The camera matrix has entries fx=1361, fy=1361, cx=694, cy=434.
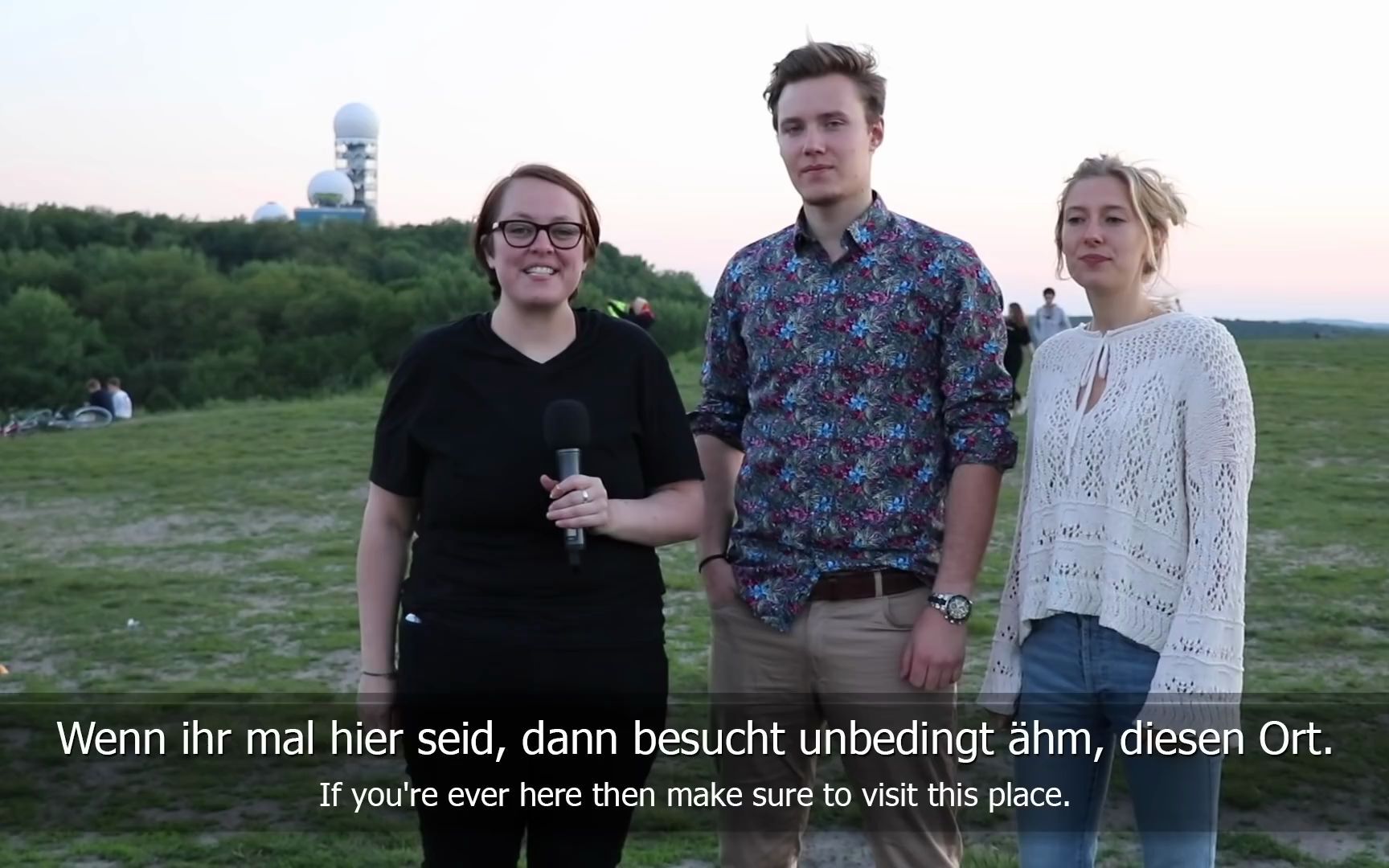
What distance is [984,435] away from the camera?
2.95m

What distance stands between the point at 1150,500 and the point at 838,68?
116cm

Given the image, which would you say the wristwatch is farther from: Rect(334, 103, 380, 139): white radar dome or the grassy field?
Rect(334, 103, 380, 139): white radar dome

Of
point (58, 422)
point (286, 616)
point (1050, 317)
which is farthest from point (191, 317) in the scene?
point (286, 616)

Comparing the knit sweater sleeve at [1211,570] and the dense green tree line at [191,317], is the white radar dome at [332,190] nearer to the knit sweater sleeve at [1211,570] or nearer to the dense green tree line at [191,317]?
the dense green tree line at [191,317]

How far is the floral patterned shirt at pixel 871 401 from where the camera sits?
117 inches

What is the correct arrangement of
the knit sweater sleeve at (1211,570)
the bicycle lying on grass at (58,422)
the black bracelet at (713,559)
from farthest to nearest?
1. the bicycle lying on grass at (58,422)
2. the black bracelet at (713,559)
3. the knit sweater sleeve at (1211,570)

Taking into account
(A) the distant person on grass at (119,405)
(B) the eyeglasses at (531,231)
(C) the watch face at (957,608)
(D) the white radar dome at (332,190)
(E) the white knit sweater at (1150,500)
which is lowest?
(A) the distant person on grass at (119,405)

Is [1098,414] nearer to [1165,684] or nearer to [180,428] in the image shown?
[1165,684]

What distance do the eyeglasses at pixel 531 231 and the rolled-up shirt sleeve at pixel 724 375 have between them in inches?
22.9

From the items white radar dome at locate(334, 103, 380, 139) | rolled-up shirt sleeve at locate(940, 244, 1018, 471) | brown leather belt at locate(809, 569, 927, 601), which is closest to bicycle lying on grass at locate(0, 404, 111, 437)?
brown leather belt at locate(809, 569, 927, 601)

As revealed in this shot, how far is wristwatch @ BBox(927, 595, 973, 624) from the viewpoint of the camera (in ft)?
9.66

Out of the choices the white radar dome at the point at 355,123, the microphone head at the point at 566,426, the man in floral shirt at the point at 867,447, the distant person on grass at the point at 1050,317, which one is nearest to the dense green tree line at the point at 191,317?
the white radar dome at the point at 355,123

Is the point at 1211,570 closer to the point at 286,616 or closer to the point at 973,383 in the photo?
the point at 973,383

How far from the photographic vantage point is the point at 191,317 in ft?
154
